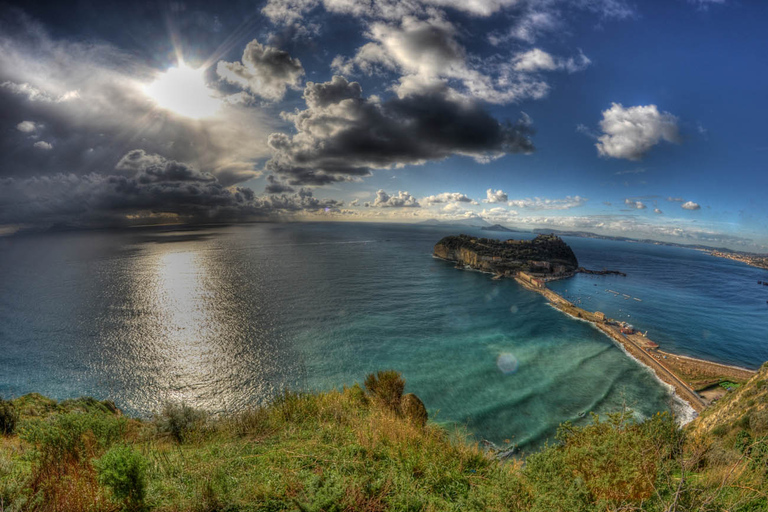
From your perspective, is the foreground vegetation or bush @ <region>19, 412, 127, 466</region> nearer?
the foreground vegetation

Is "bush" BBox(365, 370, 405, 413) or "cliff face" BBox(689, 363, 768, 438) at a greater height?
"bush" BBox(365, 370, 405, 413)

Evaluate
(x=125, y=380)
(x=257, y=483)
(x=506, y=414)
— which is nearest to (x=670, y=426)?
(x=257, y=483)

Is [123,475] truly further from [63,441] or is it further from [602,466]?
[602,466]

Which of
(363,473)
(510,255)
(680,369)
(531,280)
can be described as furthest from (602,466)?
(510,255)

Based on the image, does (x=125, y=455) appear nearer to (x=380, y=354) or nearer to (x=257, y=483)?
(x=257, y=483)

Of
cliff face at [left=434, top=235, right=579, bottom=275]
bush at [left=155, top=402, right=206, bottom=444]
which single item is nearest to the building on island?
cliff face at [left=434, top=235, right=579, bottom=275]

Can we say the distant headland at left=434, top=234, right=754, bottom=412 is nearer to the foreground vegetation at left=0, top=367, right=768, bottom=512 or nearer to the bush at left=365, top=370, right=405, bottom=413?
the foreground vegetation at left=0, top=367, right=768, bottom=512
